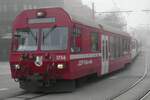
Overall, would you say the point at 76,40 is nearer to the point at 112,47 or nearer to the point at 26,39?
the point at 26,39

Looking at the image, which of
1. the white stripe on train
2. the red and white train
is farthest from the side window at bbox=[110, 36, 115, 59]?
the red and white train

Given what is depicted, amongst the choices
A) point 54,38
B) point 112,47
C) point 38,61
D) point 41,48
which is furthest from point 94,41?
point 112,47

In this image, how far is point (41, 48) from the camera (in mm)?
15703

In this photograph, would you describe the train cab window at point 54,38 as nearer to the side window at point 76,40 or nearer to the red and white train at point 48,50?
the red and white train at point 48,50

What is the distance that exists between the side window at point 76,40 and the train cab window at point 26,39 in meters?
1.32

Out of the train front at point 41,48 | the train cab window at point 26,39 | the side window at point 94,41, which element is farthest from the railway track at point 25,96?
the side window at point 94,41

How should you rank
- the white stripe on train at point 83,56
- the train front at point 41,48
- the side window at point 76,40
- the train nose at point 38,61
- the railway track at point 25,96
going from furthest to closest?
the side window at point 76,40, the white stripe on train at point 83,56, the train nose at point 38,61, the train front at point 41,48, the railway track at point 25,96

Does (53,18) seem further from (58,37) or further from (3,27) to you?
(3,27)

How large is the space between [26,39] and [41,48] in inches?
30.6

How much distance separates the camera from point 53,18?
1597cm

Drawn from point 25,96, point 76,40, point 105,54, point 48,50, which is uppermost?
point 76,40

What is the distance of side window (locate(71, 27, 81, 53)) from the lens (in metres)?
15.8

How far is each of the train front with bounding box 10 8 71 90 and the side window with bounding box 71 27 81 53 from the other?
39 cm

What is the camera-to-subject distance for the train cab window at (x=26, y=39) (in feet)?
52.2
